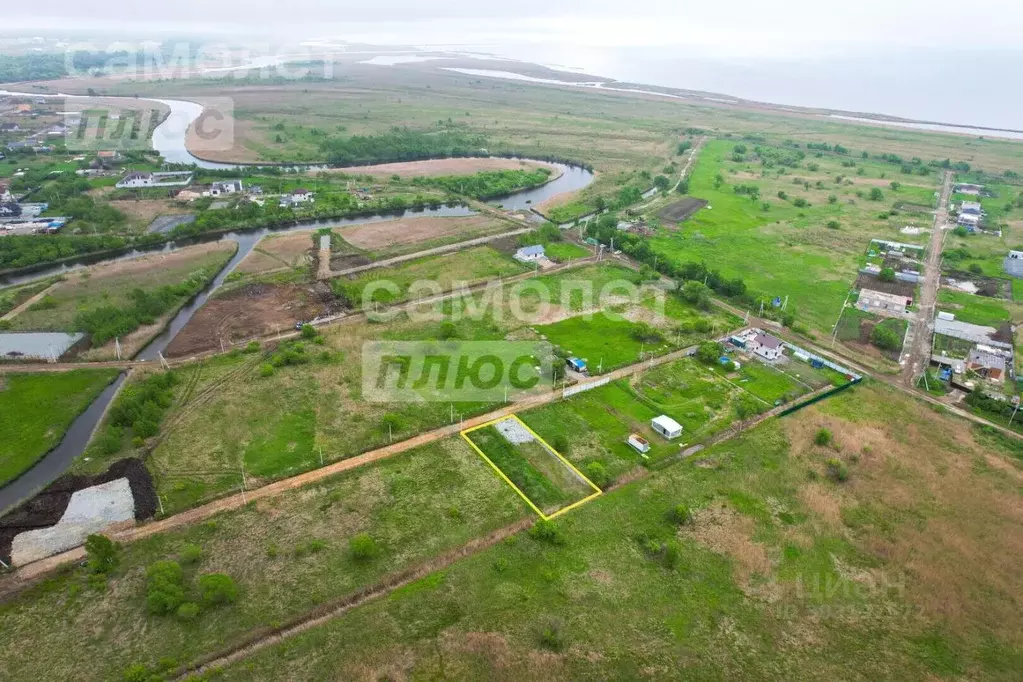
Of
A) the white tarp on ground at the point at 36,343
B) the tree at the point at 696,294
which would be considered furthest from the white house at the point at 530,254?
the white tarp on ground at the point at 36,343

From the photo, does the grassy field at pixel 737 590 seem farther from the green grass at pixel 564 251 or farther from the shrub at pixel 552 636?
the green grass at pixel 564 251

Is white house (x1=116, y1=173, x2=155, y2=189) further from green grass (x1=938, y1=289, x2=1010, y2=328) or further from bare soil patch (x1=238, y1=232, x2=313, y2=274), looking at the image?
green grass (x1=938, y1=289, x2=1010, y2=328)

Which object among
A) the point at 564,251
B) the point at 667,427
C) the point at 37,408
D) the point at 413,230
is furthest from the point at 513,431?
the point at 413,230

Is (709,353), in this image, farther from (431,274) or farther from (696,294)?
(431,274)

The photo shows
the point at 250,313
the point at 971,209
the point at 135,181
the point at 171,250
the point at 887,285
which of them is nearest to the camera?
the point at 250,313

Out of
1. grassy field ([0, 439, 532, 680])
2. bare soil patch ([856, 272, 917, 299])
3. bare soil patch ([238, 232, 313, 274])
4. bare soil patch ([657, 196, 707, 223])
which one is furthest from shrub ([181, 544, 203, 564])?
bare soil patch ([657, 196, 707, 223])

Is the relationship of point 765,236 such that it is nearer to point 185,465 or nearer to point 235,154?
point 185,465
